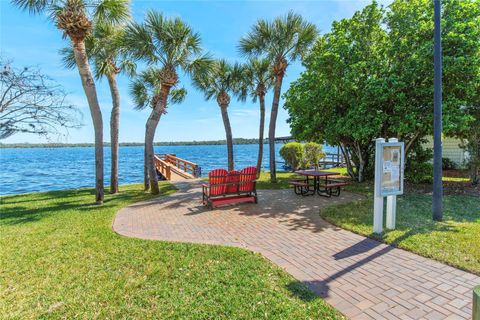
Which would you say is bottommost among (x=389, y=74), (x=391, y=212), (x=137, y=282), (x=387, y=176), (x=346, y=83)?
(x=137, y=282)

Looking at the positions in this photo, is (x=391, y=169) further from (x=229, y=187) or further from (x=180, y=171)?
(x=180, y=171)

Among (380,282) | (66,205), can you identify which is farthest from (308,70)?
(66,205)

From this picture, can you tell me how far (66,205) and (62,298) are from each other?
252 inches

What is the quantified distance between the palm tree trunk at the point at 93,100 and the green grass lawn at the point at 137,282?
10.5ft

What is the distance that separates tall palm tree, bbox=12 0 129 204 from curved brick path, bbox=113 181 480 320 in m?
2.98

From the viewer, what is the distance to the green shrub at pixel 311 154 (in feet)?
61.0

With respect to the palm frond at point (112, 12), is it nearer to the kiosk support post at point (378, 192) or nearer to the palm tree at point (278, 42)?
the palm tree at point (278, 42)

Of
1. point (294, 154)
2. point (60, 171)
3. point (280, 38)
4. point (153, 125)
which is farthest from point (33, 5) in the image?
point (60, 171)

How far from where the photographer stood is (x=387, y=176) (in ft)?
16.5

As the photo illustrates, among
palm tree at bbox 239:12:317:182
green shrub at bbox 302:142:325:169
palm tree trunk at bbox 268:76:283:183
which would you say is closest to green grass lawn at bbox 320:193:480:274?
palm tree trunk at bbox 268:76:283:183

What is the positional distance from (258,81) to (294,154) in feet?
21.3

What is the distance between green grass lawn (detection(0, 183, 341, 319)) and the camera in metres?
2.86

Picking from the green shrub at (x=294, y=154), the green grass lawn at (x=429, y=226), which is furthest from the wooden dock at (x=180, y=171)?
the green grass lawn at (x=429, y=226)

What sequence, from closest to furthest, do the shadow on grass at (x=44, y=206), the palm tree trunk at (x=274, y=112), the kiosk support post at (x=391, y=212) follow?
the kiosk support post at (x=391, y=212)
the shadow on grass at (x=44, y=206)
the palm tree trunk at (x=274, y=112)
